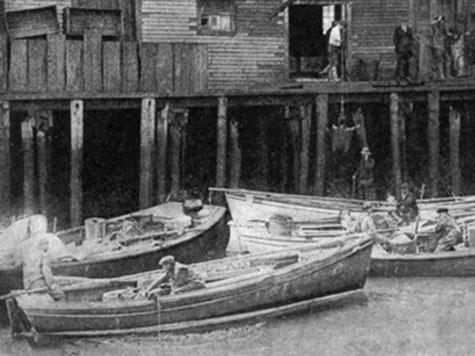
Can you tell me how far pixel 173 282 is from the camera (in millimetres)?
15977

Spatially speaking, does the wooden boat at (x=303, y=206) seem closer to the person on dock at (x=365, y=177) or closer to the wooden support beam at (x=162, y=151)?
the wooden support beam at (x=162, y=151)

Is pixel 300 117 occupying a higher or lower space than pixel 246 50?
lower

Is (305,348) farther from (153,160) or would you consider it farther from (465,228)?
(153,160)

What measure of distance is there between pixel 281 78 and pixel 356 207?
5.82m

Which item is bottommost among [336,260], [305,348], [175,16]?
[305,348]

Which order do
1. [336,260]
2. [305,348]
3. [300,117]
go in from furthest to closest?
[300,117], [336,260], [305,348]

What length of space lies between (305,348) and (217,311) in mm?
1776

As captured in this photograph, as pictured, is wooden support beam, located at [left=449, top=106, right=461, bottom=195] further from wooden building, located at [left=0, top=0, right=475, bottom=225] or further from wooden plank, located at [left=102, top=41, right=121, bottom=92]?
wooden plank, located at [left=102, top=41, right=121, bottom=92]

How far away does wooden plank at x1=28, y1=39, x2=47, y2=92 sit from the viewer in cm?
2128

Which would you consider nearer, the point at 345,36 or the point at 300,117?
the point at 300,117

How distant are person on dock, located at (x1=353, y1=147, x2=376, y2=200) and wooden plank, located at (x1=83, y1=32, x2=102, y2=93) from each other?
7018mm

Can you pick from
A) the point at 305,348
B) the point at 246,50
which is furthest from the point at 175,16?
the point at 305,348

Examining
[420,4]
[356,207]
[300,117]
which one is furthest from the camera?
[420,4]

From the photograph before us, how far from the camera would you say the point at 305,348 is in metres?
15.4
